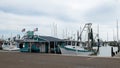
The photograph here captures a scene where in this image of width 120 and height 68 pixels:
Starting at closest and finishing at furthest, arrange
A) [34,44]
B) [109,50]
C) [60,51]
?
[109,50], [60,51], [34,44]

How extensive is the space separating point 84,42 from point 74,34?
4.75 m

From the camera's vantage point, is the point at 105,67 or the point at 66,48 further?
the point at 66,48

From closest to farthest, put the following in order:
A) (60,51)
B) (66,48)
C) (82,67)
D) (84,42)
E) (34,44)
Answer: (82,67) < (66,48) < (60,51) < (34,44) < (84,42)

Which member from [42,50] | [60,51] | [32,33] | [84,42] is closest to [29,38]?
[32,33]

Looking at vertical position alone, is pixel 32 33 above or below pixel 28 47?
above

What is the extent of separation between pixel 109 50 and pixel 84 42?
3841 cm

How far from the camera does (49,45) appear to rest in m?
45.2

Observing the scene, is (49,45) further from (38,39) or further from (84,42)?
(84,42)

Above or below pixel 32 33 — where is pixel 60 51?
below

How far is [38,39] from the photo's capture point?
4553 centimetres

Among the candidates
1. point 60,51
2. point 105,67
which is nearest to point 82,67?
point 105,67

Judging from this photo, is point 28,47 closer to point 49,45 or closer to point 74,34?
point 49,45

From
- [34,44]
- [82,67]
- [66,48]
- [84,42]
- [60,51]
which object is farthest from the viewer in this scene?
[84,42]

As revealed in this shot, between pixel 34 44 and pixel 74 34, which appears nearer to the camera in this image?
pixel 34 44
